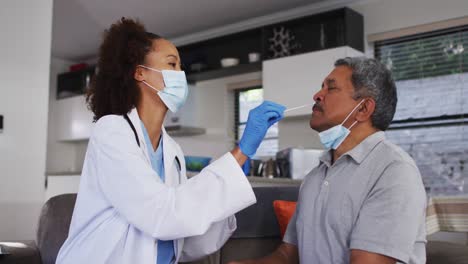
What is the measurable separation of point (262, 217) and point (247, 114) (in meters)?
3.75

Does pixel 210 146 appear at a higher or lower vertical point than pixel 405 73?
lower

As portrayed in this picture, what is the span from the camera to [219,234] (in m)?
1.66

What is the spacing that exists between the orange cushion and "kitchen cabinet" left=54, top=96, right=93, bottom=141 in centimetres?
499

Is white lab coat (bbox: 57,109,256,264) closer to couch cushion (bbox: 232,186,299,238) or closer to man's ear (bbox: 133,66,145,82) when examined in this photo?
man's ear (bbox: 133,66,145,82)

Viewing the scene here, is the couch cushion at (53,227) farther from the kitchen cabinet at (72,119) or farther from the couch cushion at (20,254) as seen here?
the kitchen cabinet at (72,119)

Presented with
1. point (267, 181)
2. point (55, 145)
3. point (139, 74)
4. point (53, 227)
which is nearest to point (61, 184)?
point (267, 181)

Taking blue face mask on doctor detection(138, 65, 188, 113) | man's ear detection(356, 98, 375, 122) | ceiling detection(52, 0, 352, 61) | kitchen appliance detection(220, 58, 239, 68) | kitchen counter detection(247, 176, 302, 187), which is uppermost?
ceiling detection(52, 0, 352, 61)

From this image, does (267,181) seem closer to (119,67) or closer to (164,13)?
(164,13)

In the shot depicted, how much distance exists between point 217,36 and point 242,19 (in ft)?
1.49

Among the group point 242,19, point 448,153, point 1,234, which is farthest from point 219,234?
point 242,19

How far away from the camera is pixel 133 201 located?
132cm

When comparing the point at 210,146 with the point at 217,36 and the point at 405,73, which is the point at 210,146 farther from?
the point at 405,73

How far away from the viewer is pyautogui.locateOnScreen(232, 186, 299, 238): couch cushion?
218 centimetres

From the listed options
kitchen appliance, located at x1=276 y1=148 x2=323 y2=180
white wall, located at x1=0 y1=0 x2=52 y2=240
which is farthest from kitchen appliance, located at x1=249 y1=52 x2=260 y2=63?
white wall, located at x1=0 y1=0 x2=52 y2=240
